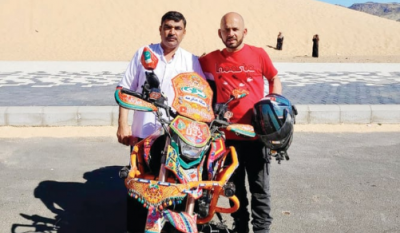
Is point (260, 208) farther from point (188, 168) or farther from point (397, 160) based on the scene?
point (397, 160)

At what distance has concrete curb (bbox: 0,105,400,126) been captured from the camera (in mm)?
8055

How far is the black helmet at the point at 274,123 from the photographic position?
3.11 m

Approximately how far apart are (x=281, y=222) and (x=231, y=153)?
1397 millimetres

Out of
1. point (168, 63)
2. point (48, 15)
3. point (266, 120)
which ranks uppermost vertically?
point (48, 15)

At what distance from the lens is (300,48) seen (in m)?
38.1

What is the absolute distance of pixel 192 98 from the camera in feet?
10.1

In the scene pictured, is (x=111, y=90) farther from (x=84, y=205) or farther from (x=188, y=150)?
(x=188, y=150)

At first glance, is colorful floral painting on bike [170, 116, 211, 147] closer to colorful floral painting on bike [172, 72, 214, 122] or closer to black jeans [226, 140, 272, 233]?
colorful floral painting on bike [172, 72, 214, 122]

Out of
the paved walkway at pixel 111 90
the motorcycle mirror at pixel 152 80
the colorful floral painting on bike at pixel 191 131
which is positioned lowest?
the paved walkway at pixel 111 90

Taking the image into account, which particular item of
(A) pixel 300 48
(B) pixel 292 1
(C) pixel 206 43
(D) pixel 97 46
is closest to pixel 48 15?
(D) pixel 97 46

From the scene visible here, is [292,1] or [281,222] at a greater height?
[292,1]

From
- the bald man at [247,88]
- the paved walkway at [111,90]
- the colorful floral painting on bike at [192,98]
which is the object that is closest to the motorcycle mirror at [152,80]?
the colorful floral painting on bike at [192,98]

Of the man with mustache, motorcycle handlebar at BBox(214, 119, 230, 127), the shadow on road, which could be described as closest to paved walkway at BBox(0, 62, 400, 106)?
the shadow on road

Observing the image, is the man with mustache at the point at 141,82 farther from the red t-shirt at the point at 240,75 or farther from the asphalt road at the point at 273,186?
the asphalt road at the point at 273,186
